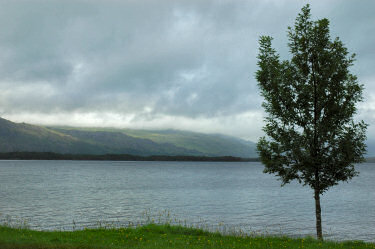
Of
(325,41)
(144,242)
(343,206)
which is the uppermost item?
(325,41)

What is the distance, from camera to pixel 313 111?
75.9 ft

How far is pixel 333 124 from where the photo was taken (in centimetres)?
2238

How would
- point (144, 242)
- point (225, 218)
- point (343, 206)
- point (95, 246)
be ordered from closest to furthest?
1. point (95, 246)
2. point (144, 242)
3. point (225, 218)
4. point (343, 206)

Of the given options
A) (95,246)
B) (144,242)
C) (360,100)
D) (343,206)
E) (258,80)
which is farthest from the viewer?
(343,206)

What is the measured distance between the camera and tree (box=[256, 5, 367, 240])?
22031 millimetres

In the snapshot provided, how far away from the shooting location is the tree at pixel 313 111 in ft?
72.3

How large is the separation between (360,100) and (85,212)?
42543 mm

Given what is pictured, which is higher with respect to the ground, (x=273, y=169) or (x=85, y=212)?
(x=273, y=169)

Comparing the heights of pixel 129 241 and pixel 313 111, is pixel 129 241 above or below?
below

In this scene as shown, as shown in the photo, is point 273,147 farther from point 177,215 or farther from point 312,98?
point 177,215

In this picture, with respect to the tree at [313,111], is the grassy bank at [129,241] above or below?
below

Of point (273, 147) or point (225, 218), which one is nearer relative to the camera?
point (273, 147)

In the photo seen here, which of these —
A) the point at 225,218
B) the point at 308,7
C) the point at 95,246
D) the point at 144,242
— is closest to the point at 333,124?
the point at 308,7

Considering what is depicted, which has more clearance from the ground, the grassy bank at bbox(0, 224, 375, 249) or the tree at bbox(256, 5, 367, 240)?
the tree at bbox(256, 5, 367, 240)
